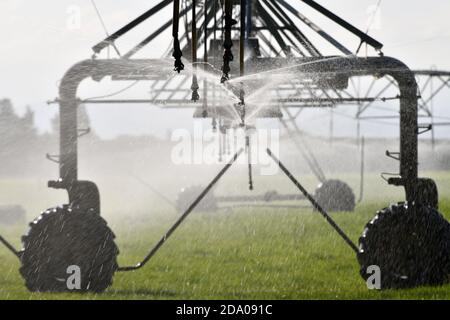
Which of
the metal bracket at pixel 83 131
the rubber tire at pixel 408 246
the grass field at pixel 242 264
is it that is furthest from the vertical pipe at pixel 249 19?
the grass field at pixel 242 264

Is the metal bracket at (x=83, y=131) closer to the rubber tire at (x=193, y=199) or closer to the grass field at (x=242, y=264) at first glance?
the grass field at (x=242, y=264)

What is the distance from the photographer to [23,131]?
91438 millimetres

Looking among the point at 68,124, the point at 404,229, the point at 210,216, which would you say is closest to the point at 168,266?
the point at 68,124

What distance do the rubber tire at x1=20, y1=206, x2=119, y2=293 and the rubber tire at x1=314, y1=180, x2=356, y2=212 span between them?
12.6 metres

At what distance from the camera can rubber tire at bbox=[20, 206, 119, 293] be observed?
7.54 m

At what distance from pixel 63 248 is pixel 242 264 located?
10.5 ft

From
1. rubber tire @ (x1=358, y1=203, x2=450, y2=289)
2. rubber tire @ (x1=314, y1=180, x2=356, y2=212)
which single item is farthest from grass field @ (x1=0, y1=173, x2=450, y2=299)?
rubber tire @ (x1=314, y1=180, x2=356, y2=212)

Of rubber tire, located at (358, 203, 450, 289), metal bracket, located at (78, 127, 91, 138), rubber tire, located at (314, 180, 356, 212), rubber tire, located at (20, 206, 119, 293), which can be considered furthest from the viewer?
rubber tire, located at (314, 180, 356, 212)

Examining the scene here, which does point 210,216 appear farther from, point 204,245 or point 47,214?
point 47,214

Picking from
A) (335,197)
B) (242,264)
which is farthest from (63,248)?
(335,197)

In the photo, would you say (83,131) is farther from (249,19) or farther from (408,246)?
(408,246)

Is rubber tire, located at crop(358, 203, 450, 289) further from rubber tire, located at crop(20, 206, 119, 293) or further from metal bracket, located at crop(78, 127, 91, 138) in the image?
metal bracket, located at crop(78, 127, 91, 138)

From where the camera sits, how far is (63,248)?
754cm

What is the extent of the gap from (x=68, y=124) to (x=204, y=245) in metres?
4.98
